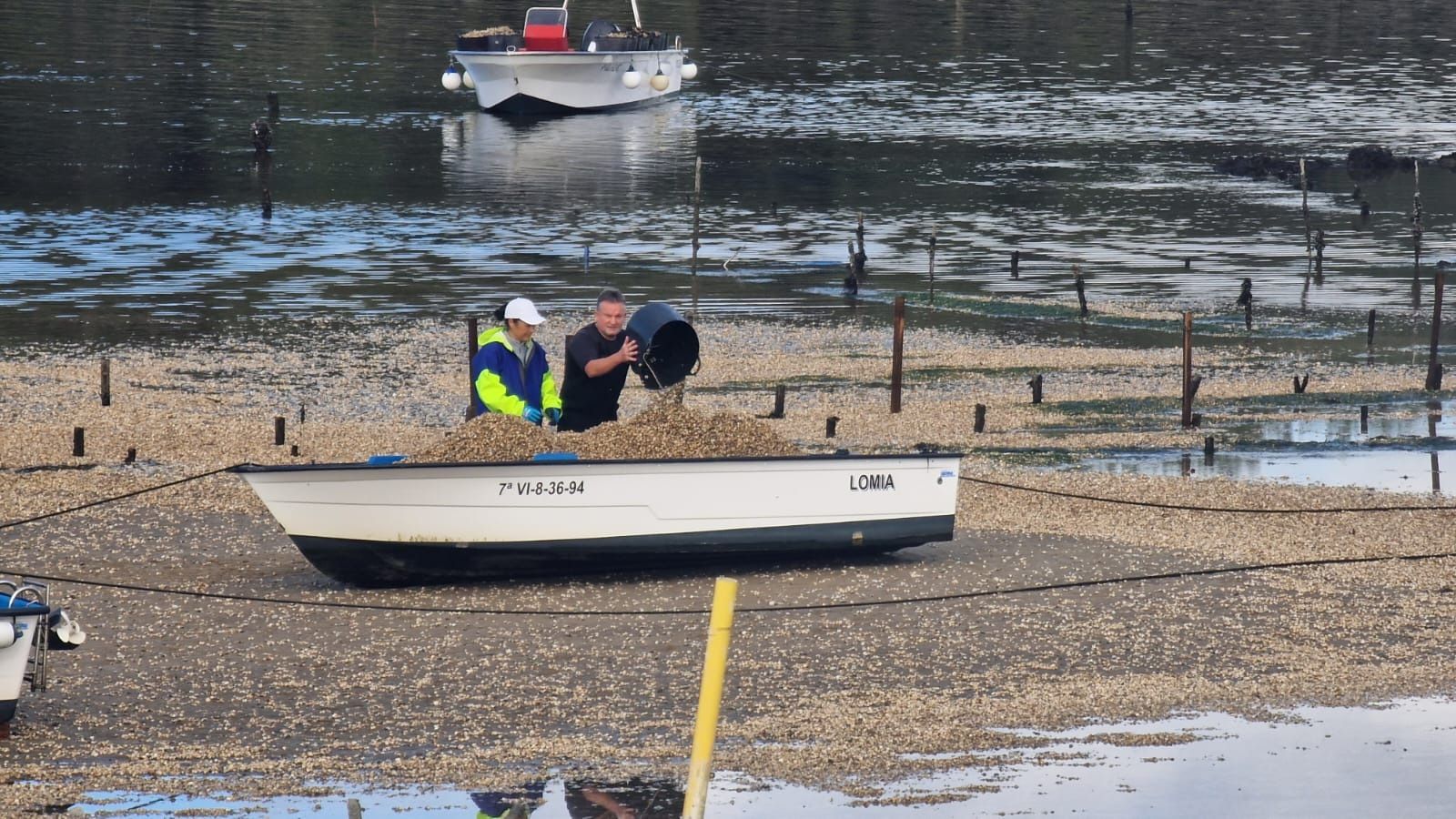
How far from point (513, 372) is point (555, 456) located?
0.86 m

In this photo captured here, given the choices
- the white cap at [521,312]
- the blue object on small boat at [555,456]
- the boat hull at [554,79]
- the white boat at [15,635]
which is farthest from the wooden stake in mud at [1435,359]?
the boat hull at [554,79]

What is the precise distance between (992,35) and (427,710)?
8272 cm

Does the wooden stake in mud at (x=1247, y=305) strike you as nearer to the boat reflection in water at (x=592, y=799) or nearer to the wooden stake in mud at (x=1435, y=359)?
the wooden stake in mud at (x=1435, y=359)

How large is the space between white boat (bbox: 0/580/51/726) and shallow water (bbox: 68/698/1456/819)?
0.96 meters

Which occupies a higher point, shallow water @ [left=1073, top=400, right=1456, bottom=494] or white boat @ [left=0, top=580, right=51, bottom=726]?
white boat @ [left=0, top=580, right=51, bottom=726]

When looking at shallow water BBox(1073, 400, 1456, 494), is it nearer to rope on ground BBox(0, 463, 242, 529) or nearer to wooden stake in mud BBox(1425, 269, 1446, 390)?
wooden stake in mud BBox(1425, 269, 1446, 390)

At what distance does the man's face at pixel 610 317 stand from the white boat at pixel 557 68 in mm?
52099

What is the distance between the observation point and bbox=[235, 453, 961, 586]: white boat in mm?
12570

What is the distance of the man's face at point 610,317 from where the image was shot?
13.3 meters

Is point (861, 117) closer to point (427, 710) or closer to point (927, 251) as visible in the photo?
point (927, 251)

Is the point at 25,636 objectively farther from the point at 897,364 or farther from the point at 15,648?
the point at 897,364

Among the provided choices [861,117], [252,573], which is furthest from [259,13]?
[252,573]

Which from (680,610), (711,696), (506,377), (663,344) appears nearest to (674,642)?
(680,610)

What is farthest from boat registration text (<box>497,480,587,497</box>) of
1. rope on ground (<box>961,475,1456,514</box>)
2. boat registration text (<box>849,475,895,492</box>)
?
rope on ground (<box>961,475,1456,514</box>)
